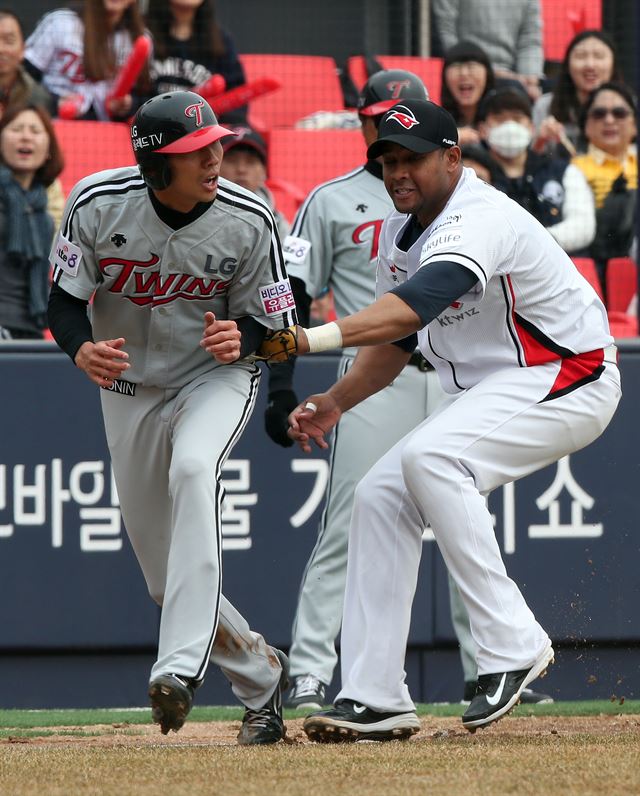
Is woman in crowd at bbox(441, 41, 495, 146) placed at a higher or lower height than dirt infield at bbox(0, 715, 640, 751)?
higher

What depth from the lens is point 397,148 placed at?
152 inches

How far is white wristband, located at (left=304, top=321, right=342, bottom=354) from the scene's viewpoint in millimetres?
3637

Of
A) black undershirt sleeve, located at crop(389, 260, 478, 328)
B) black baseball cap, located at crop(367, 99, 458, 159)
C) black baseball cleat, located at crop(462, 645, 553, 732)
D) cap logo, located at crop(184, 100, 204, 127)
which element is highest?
cap logo, located at crop(184, 100, 204, 127)

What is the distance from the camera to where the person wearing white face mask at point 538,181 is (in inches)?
289

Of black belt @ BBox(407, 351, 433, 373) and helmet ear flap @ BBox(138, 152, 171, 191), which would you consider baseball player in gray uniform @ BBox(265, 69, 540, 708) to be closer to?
black belt @ BBox(407, 351, 433, 373)

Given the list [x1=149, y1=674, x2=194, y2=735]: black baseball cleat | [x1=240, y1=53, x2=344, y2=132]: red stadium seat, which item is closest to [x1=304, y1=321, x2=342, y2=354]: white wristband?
[x1=149, y1=674, x2=194, y2=735]: black baseball cleat

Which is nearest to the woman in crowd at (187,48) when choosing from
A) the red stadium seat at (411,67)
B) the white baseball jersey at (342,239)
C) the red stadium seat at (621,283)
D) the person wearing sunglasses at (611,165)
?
the red stadium seat at (411,67)

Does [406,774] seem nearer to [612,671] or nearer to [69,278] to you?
[69,278]

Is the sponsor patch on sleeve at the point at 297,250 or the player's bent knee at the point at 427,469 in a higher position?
the sponsor patch on sleeve at the point at 297,250

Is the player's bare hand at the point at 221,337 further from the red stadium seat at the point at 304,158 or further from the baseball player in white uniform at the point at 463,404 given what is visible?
the red stadium seat at the point at 304,158

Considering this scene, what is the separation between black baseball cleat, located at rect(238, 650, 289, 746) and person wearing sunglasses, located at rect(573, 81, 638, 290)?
3832mm

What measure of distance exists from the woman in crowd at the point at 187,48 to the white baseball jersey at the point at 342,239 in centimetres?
314

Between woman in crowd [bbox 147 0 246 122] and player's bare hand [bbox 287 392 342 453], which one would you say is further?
woman in crowd [bbox 147 0 246 122]

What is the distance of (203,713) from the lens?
5.43 metres
